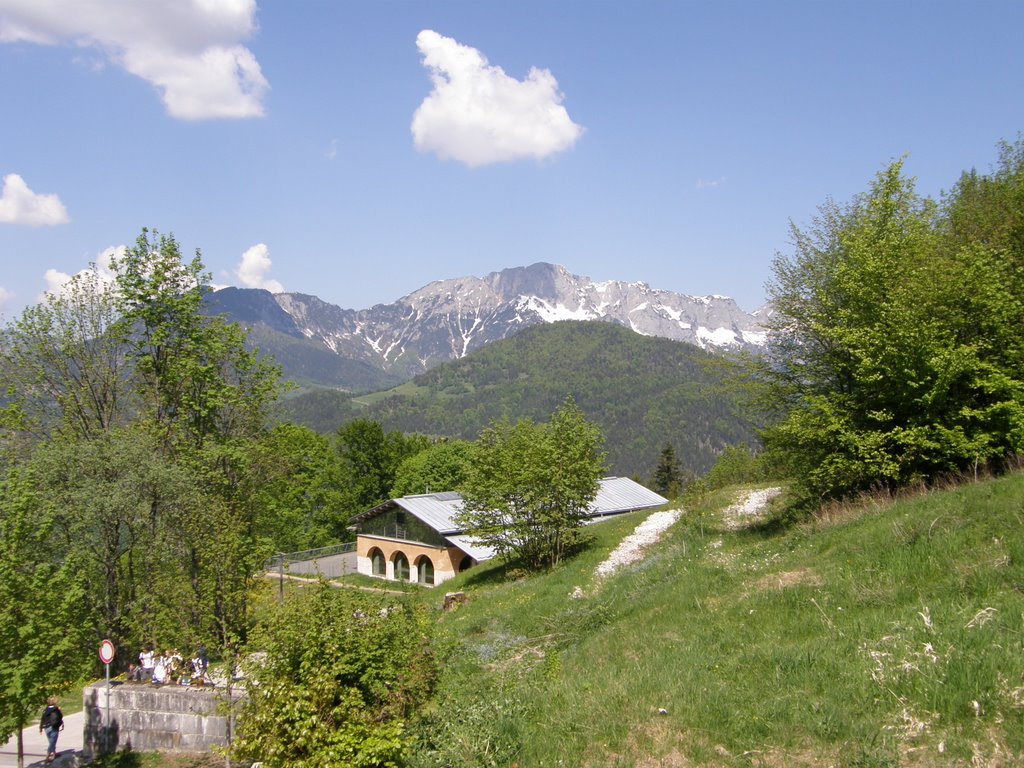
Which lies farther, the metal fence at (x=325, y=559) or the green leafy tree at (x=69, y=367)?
the metal fence at (x=325, y=559)

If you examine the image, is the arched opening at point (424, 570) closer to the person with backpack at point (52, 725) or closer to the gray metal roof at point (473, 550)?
the gray metal roof at point (473, 550)

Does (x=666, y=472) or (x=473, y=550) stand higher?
(x=666, y=472)

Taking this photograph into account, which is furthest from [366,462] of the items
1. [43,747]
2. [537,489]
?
[43,747]

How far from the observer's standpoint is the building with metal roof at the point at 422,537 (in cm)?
4841

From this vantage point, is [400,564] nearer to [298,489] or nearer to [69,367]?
[298,489]

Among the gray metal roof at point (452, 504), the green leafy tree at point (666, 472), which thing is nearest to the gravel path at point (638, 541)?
the gray metal roof at point (452, 504)

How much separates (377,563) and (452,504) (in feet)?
30.9

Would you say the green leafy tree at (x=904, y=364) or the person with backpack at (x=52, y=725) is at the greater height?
the green leafy tree at (x=904, y=364)

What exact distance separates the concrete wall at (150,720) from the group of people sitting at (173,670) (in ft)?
0.74

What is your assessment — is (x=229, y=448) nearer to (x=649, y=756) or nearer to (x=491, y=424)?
(x=491, y=424)

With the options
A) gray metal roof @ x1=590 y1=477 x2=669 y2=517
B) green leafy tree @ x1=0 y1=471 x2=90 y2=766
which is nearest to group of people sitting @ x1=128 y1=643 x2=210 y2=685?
green leafy tree @ x1=0 y1=471 x2=90 y2=766

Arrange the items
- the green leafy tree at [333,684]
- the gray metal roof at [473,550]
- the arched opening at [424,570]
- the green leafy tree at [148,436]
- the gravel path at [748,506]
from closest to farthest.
→ 1. the green leafy tree at [333,684]
2. the green leafy tree at [148,436]
3. the gravel path at [748,506]
4. the gray metal roof at [473,550]
5. the arched opening at [424,570]

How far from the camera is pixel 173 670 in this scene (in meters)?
17.5

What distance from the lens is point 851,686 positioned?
8.54 meters
